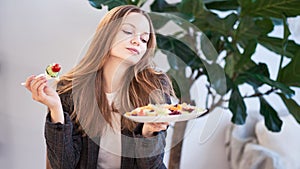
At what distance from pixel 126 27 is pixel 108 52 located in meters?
0.03

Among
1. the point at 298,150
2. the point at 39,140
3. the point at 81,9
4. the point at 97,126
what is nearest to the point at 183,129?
the point at 97,126

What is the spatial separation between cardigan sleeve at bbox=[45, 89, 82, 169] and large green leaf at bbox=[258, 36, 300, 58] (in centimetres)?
50

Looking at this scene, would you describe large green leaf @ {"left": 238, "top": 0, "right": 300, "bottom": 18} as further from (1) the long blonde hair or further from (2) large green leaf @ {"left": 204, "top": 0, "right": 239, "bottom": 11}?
(1) the long blonde hair

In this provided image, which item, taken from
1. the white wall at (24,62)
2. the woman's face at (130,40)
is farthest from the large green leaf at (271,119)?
the woman's face at (130,40)

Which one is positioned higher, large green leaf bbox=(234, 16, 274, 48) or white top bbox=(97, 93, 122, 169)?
large green leaf bbox=(234, 16, 274, 48)

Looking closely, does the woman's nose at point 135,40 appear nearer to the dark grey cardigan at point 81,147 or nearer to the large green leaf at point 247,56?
the dark grey cardigan at point 81,147

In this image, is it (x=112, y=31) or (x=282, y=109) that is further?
(x=282, y=109)

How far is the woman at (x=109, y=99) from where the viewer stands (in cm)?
44

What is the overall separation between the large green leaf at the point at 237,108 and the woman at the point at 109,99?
418 mm

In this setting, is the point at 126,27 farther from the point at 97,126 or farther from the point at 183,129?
the point at 183,129

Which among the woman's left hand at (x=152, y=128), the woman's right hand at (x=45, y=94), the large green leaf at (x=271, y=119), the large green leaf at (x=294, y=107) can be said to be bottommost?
the large green leaf at (x=271, y=119)

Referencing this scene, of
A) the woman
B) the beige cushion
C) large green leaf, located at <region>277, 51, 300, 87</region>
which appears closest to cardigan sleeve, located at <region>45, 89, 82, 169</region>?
the woman

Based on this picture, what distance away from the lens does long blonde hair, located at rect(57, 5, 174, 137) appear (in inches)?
17.5

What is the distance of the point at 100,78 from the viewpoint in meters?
0.45
